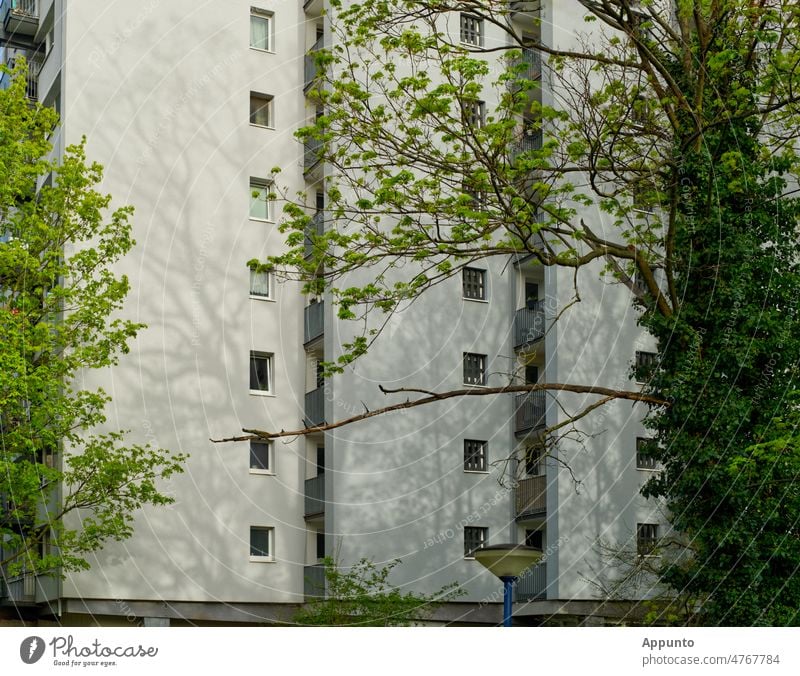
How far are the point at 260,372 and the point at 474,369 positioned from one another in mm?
6918

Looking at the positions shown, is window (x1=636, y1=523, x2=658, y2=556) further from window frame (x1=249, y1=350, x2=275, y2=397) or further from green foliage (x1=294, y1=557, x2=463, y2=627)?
window frame (x1=249, y1=350, x2=275, y2=397)

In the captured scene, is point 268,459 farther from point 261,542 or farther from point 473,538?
point 473,538

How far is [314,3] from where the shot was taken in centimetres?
4181

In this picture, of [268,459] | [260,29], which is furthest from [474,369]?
[260,29]

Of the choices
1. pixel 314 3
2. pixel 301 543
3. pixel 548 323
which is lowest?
pixel 301 543

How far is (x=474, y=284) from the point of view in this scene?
40.4 metres

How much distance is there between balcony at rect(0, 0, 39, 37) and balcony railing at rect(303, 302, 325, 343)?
44.8 ft

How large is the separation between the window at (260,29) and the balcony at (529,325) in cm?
1195

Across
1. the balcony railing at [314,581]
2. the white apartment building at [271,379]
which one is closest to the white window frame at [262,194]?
the white apartment building at [271,379]

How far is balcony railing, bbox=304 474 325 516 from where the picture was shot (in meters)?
38.2

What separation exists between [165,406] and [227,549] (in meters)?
4.68

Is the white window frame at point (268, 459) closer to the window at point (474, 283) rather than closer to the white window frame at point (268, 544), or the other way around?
the white window frame at point (268, 544)
